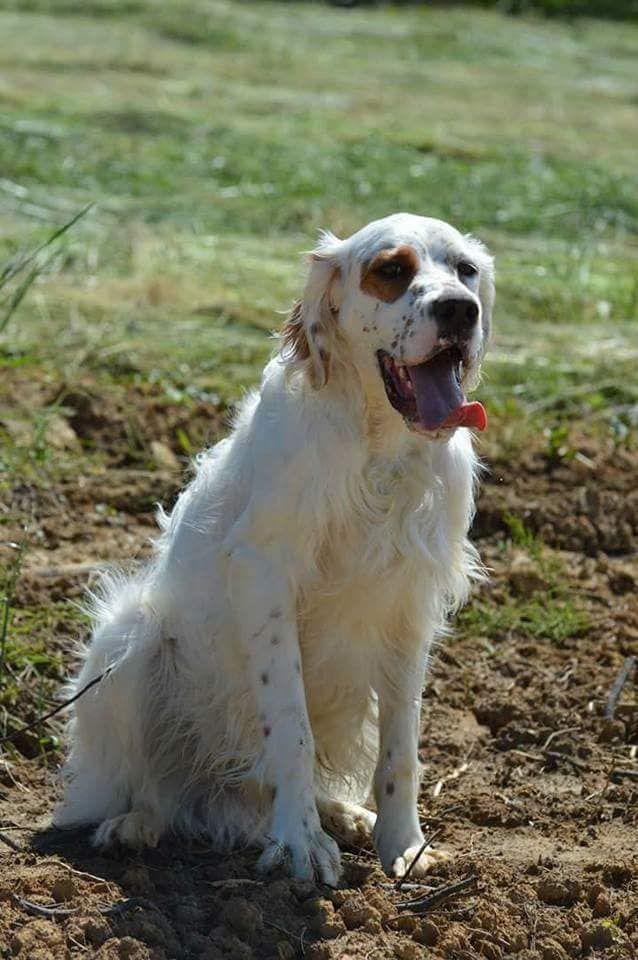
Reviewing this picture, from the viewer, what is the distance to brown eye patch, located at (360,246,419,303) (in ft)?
13.6

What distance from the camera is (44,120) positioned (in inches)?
461

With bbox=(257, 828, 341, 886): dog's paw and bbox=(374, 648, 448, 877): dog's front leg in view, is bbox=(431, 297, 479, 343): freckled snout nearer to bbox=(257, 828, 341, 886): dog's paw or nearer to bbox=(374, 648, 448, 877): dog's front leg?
bbox=(374, 648, 448, 877): dog's front leg

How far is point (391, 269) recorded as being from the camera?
13.6 feet

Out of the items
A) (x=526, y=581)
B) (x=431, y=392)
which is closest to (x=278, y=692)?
(x=431, y=392)

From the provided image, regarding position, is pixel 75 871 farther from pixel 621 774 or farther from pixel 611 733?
pixel 611 733

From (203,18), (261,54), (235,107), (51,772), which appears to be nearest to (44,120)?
(235,107)

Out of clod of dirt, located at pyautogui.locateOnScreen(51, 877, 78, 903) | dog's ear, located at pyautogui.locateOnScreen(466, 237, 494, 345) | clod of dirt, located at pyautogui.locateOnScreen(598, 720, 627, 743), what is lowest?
clod of dirt, located at pyautogui.locateOnScreen(598, 720, 627, 743)

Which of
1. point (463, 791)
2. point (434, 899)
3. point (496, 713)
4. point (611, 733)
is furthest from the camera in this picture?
point (496, 713)

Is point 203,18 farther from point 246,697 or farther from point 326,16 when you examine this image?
point 246,697

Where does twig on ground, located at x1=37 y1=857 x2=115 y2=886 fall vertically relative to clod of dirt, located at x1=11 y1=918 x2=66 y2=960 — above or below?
below

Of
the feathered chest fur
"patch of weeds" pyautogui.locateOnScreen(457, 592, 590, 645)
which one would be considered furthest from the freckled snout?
"patch of weeds" pyautogui.locateOnScreen(457, 592, 590, 645)

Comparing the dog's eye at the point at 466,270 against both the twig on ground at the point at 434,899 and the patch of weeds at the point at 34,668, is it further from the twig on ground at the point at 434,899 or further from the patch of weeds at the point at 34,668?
the patch of weeds at the point at 34,668

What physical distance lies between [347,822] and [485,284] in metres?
1.51

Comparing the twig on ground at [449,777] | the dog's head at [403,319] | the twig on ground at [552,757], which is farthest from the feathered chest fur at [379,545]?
the twig on ground at [552,757]
